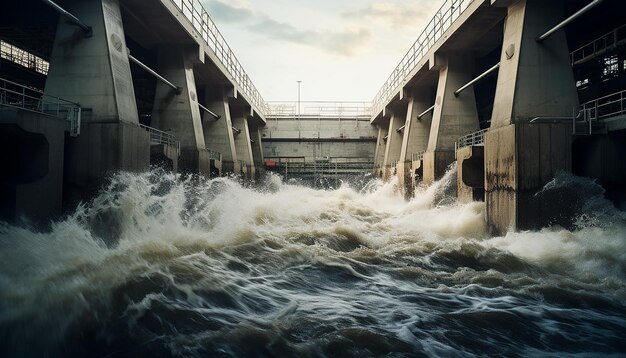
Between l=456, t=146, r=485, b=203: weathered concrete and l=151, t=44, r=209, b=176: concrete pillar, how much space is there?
11.4m

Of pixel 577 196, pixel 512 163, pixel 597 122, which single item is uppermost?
pixel 597 122

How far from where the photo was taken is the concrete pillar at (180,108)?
60.4 feet

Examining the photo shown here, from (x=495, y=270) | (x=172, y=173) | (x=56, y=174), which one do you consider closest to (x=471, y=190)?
(x=495, y=270)

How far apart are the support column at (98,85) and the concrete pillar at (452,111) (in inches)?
538

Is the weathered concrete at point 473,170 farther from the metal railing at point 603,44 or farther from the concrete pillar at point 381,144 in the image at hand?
the concrete pillar at point 381,144

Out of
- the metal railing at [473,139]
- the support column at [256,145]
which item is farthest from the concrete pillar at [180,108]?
the support column at [256,145]

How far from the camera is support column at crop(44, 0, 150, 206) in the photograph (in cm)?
1058

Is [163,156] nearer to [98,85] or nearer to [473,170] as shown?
[98,85]

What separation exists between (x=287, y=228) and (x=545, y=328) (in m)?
8.66

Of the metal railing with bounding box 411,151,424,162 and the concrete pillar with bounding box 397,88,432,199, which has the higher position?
the concrete pillar with bounding box 397,88,432,199

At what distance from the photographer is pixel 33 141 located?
29.5ft

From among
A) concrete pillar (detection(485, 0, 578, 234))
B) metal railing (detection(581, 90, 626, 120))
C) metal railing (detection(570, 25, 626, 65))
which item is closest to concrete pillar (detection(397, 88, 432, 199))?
metal railing (detection(570, 25, 626, 65))

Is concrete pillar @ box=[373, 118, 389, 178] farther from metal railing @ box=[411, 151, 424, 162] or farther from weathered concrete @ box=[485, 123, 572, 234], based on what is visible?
weathered concrete @ box=[485, 123, 572, 234]

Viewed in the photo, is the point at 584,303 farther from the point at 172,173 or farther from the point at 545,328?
the point at 172,173
